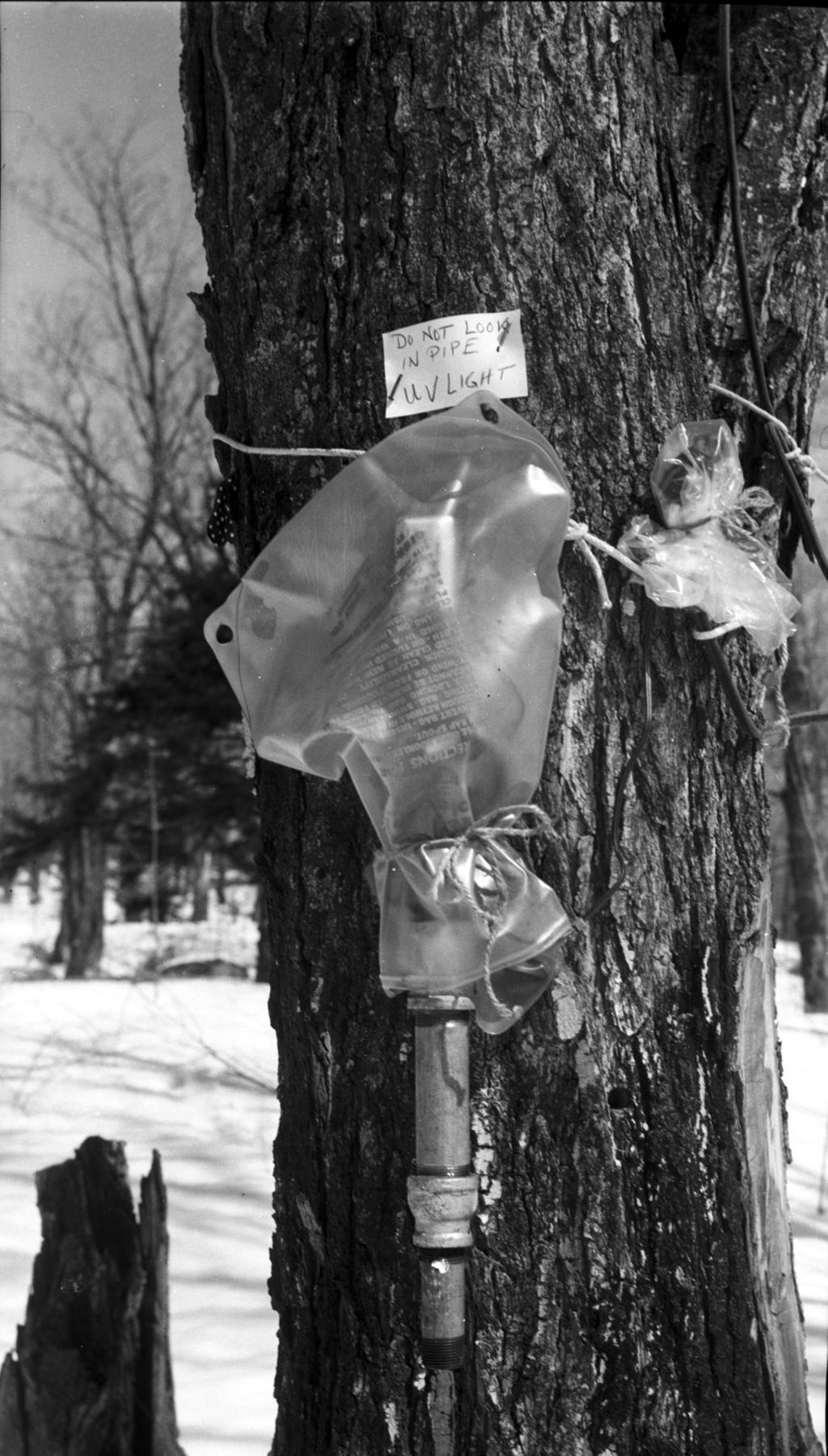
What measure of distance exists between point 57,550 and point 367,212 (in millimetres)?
11092

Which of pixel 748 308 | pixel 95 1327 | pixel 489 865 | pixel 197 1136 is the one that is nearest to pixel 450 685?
pixel 489 865

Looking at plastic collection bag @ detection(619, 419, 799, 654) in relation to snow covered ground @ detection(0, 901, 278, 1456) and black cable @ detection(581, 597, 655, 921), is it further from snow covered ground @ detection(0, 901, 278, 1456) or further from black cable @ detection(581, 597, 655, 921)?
snow covered ground @ detection(0, 901, 278, 1456)

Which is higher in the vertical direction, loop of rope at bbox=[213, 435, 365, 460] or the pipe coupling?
loop of rope at bbox=[213, 435, 365, 460]

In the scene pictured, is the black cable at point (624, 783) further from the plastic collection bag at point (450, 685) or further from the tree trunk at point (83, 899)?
the tree trunk at point (83, 899)

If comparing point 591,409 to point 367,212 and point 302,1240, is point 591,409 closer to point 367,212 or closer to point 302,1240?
point 367,212

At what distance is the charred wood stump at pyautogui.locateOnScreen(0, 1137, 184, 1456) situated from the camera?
2.07 meters

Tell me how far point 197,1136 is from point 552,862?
386 cm

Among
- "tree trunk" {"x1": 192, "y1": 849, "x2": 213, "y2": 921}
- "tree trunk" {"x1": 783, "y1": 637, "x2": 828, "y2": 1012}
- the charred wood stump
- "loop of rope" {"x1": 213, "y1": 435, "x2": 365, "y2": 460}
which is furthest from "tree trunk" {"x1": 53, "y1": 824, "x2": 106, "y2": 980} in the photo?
"loop of rope" {"x1": 213, "y1": 435, "x2": 365, "y2": 460}

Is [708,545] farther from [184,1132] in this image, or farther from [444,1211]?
[184,1132]

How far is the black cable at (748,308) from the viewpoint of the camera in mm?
1287

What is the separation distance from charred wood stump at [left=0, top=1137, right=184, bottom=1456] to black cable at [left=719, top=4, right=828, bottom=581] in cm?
175

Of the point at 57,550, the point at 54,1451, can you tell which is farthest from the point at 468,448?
the point at 57,550

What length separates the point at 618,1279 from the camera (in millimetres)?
1117

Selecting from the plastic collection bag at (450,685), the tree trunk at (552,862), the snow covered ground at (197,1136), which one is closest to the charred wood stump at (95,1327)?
the snow covered ground at (197,1136)
